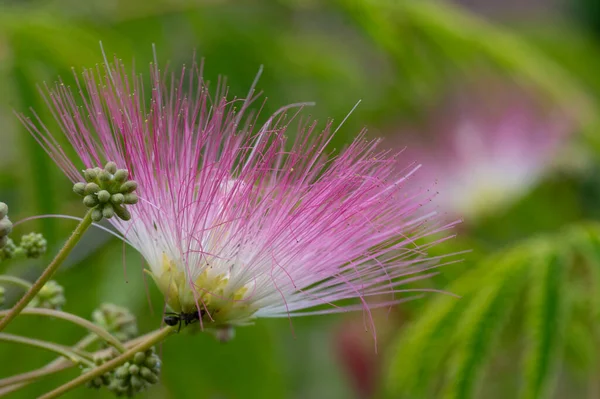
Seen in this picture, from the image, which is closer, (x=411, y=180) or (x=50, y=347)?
(x=50, y=347)

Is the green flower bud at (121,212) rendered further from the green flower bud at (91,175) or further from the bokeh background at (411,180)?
the bokeh background at (411,180)

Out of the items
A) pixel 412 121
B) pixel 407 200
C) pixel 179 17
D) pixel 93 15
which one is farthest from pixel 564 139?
pixel 407 200

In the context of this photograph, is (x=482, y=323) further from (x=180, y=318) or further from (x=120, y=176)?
(x=120, y=176)

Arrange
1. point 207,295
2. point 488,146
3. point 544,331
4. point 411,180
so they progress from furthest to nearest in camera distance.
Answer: point 488,146
point 411,180
point 544,331
point 207,295

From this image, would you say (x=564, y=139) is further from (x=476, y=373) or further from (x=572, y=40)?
(x=476, y=373)

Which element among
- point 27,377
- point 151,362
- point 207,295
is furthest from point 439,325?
point 27,377

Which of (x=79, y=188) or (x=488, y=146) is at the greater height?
(x=488, y=146)

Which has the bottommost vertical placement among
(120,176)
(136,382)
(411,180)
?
(136,382)
